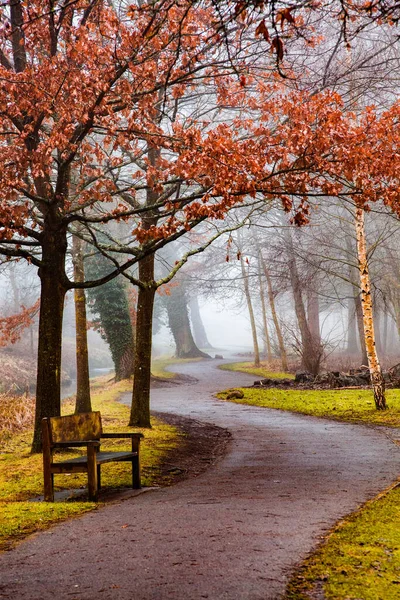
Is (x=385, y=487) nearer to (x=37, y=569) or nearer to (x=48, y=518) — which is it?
(x=48, y=518)

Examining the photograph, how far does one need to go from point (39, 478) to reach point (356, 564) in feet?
18.4

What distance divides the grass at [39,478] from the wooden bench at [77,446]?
1.04 feet

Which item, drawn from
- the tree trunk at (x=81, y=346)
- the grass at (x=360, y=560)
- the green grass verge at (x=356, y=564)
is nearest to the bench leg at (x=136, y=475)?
the grass at (x=360, y=560)

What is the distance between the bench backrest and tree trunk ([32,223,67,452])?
2123mm

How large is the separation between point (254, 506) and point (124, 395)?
16.9 meters

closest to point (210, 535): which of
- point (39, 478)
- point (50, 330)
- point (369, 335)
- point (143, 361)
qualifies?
point (39, 478)

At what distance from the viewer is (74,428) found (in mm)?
7859

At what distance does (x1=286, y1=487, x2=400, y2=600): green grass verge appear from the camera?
361 cm

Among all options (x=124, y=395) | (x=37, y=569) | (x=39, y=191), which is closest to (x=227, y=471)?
(x=37, y=569)

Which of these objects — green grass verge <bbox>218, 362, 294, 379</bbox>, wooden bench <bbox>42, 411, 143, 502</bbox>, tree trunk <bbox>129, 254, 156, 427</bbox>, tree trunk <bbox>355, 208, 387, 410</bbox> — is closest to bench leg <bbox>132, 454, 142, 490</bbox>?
wooden bench <bbox>42, 411, 143, 502</bbox>

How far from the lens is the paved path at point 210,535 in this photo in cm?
377

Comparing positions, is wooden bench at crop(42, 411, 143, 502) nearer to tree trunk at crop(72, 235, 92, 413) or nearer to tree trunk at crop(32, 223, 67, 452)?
tree trunk at crop(32, 223, 67, 452)

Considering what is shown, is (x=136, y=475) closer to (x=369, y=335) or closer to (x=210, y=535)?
(x=210, y=535)

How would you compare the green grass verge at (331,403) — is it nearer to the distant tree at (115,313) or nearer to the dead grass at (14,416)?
the dead grass at (14,416)
